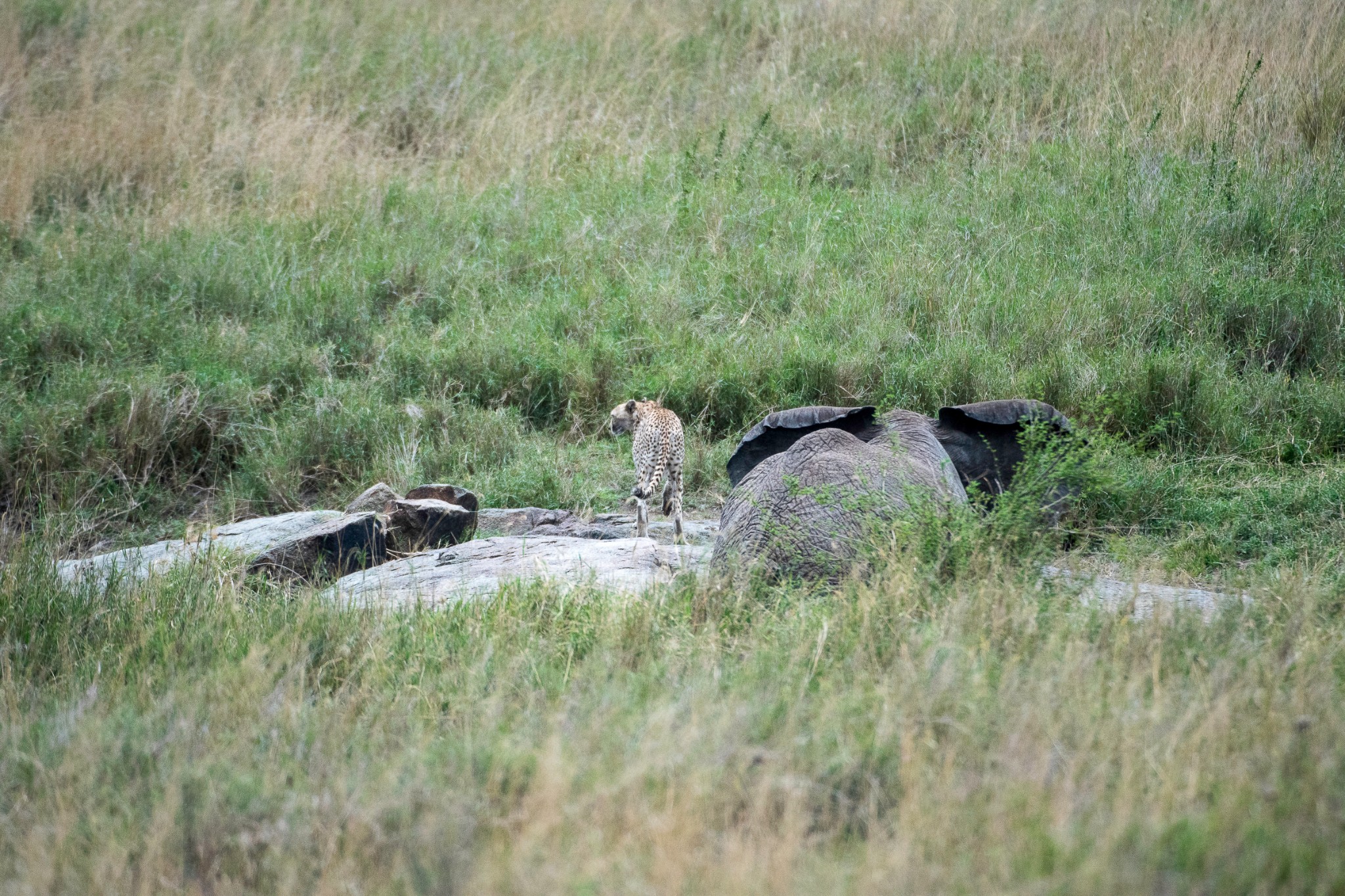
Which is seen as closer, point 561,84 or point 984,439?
point 984,439

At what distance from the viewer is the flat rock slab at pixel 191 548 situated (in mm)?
5102

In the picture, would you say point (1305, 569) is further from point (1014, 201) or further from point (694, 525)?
point (1014, 201)

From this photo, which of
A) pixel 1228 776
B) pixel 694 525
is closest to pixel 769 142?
pixel 694 525

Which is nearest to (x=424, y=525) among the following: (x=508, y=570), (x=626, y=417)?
(x=508, y=570)

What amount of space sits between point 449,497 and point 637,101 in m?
7.09

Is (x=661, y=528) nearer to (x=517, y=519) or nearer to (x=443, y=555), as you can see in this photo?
(x=517, y=519)

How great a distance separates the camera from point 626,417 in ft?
24.8

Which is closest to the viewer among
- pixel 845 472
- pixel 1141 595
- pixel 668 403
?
pixel 1141 595

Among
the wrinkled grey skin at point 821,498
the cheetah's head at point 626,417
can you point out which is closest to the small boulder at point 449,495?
the cheetah's head at point 626,417

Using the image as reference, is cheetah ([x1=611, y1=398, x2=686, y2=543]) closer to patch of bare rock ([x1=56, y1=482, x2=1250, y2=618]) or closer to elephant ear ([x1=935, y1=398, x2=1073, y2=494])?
patch of bare rock ([x1=56, y1=482, x2=1250, y2=618])

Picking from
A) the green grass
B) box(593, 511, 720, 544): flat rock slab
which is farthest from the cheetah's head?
box(593, 511, 720, 544): flat rock slab

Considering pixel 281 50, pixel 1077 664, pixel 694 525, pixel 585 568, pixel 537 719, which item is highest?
pixel 281 50

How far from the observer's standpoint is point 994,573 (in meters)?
4.09

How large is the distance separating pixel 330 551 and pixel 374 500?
31.5 inches
